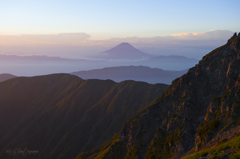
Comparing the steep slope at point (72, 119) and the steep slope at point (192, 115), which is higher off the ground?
the steep slope at point (192, 115)

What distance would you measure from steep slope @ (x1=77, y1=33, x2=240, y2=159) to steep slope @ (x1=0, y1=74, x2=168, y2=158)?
288ft

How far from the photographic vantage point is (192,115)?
4459 cm

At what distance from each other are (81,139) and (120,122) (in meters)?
37.3

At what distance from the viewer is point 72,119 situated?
168m

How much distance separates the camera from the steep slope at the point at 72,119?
142500 mm

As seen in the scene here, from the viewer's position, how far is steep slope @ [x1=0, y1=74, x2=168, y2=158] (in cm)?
14250

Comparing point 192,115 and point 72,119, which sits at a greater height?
point 192,115

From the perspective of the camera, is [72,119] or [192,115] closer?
[192,115]

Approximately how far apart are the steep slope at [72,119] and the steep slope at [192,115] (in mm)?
87632

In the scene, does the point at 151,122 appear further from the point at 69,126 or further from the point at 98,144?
the point at 69,126

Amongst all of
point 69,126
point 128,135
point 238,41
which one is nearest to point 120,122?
point 69,126

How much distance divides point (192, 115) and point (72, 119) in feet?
475

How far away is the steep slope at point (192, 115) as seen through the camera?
3547cm

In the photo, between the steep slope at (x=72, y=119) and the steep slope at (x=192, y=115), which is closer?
the steep slope at (x=192, y=115)
